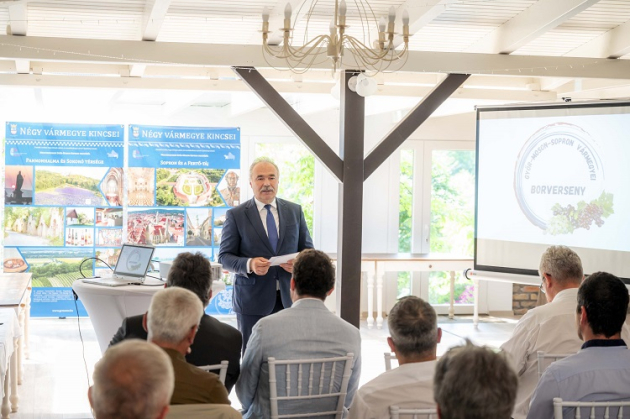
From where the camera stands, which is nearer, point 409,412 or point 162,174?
point 409,412

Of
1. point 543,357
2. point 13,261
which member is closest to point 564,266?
point 543,357

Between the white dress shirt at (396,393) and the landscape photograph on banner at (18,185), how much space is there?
7.62m

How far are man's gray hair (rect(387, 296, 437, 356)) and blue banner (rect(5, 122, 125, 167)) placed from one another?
7.41m

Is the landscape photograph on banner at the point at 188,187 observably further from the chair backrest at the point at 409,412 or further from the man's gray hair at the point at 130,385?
the man's gray hair at the point at 130,385

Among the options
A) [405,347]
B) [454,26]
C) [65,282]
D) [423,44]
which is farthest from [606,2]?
[65,282]

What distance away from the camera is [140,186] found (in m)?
9.44

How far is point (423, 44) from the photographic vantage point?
256 inches

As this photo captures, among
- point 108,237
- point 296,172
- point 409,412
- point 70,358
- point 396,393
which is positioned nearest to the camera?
point 409,412

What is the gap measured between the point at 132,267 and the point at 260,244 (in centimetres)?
94

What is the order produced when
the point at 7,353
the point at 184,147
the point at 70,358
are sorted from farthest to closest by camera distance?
1. the point at 184,147
2. the point at 70,358
3. the point at 7,353

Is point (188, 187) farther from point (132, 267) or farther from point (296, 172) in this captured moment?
point (132, 267)

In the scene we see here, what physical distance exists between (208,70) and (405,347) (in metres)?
5.22

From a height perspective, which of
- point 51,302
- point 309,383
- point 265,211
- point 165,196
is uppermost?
point 165,196

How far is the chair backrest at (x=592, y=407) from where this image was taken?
2.45 m
